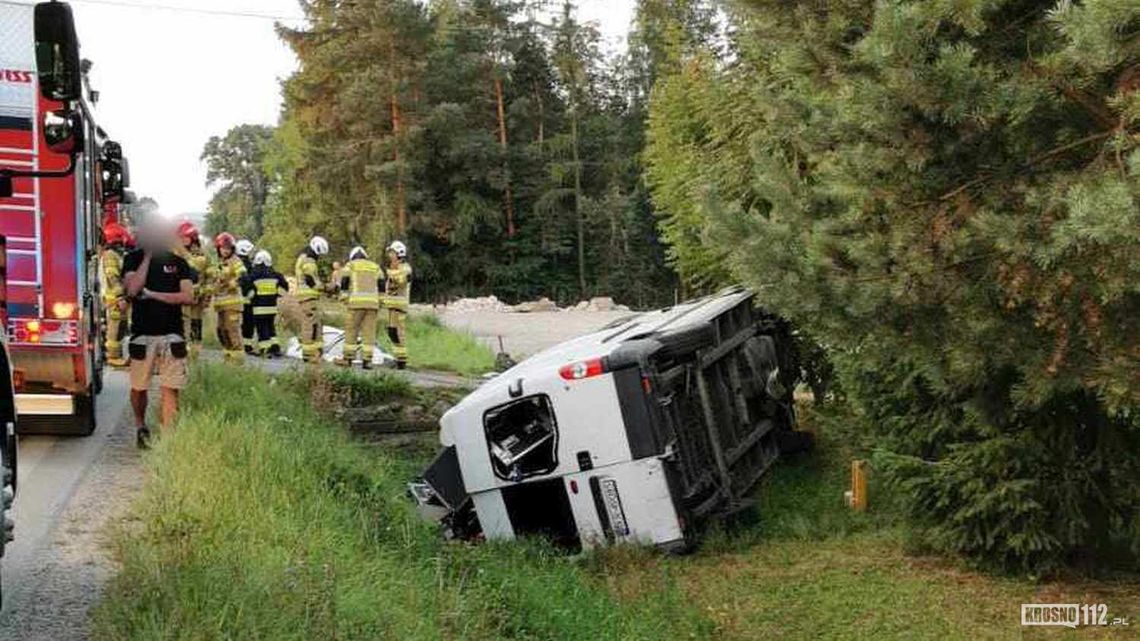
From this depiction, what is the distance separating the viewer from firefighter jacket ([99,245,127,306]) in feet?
45.1

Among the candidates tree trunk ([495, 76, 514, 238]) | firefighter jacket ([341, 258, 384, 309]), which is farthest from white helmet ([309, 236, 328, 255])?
tree trunk ([495, 76, 514, 238])

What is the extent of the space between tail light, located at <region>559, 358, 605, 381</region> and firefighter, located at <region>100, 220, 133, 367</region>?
23.1 ft

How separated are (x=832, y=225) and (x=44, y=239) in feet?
19.5

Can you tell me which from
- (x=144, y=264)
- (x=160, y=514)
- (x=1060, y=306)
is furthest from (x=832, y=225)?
(x=144, y=264)

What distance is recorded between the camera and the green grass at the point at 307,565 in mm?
4445

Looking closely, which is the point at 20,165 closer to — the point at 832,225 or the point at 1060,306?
the point at 832,225

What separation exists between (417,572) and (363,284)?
30.7ft

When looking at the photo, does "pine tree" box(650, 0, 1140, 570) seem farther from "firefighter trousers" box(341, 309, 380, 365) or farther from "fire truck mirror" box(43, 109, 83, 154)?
"firefighter trousers" box(341, 309, 380, 365)

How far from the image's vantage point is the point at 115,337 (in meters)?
14.9

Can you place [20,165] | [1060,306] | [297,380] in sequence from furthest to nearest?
[297,380], [20,165], [1060,306]

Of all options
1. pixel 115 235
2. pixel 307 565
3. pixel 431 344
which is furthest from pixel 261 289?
pixel 307 565

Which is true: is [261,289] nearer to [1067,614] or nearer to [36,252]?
[36,252]

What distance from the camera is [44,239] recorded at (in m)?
8.62

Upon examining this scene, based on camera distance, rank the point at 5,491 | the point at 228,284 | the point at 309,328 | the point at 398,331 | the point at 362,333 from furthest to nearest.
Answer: the point at 398,331 < the point at 362,333 < the point at 309,328 < the point at 228,284 < the point at 5,491
